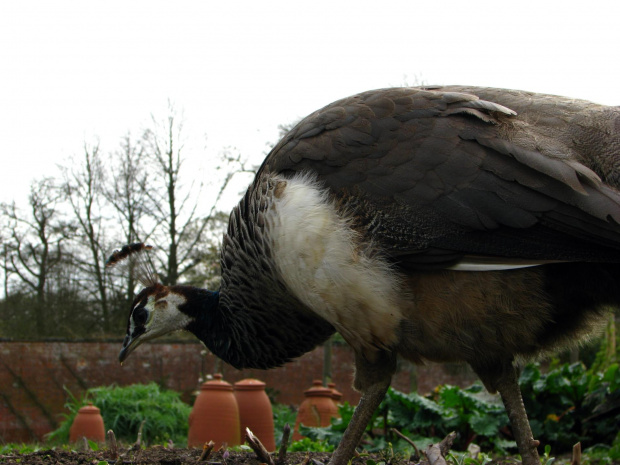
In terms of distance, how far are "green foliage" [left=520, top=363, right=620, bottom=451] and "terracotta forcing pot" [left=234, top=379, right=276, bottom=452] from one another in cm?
286

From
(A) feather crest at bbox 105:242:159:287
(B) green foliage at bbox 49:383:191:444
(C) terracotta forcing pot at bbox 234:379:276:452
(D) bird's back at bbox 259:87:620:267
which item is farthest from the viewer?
(B) green foliage at bbox 49:383:191:444

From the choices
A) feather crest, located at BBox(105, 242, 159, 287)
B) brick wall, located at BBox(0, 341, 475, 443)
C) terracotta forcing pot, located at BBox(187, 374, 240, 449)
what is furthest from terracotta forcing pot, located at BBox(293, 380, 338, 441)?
brick wall, located at BBox(0, 341, 475, 443)

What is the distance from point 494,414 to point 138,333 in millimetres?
3382

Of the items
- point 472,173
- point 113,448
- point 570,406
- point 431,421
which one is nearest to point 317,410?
point 431,421

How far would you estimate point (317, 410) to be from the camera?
23.6 feet

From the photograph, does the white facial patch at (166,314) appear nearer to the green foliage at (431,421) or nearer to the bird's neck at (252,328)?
the bird's neck at (252,328)

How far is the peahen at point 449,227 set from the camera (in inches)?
101

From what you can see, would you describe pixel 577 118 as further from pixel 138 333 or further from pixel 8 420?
pixel 8 420

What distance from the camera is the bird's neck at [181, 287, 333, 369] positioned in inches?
137

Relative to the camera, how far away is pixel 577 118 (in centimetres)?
282

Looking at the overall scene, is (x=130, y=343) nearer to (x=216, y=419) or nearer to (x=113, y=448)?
(x=113, y=448)

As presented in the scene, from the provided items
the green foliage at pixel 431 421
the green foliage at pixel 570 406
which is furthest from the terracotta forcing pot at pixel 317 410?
the green foliage at pixel 570 406

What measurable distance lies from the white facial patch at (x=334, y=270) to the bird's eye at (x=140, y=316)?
163cm

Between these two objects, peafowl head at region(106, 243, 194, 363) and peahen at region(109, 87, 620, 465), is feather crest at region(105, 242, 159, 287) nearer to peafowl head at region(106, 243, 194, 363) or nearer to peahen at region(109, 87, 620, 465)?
peafowl head at region(106, 243, 194, 363)
